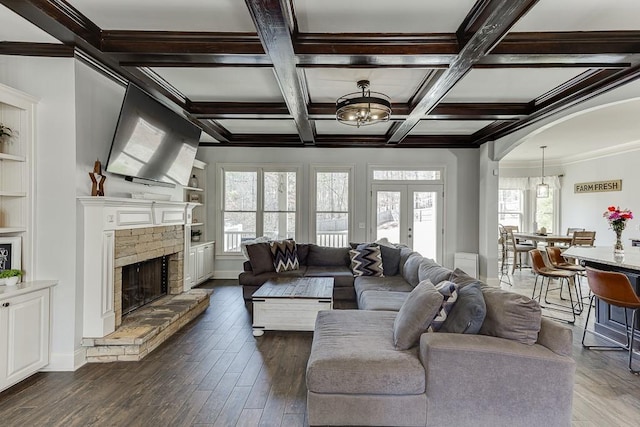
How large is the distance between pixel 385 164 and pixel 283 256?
295cm

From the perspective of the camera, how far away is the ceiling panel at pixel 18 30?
2.42m

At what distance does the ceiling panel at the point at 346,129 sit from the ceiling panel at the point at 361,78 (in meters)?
1.24

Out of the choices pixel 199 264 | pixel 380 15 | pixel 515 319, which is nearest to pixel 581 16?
pixel 380 15

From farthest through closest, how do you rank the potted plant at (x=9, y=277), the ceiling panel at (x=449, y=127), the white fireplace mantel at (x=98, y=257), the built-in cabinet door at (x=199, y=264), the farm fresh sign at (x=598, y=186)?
the farm fresh sign at (x=598, y=186) < the built-in cabinet door at (x=199, y=264) < the ceiling panel at (x=449, y=127) < the white fireplace mantel at (x=98, y=257) < the potted plant at (x=9, y=277)

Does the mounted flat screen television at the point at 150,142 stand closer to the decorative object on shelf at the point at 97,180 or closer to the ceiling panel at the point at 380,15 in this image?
the decorative object on shelf at the point at 97,180

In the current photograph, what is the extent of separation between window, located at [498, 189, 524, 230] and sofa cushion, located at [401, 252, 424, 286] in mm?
6067

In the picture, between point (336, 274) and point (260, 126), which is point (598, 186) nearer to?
point (336, 274)

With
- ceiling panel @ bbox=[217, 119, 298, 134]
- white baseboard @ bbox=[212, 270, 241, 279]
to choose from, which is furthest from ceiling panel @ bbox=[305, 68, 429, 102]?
white baseboard @ bbox=[212, 270, 241, 279]

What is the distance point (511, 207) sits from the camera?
9.40 meters

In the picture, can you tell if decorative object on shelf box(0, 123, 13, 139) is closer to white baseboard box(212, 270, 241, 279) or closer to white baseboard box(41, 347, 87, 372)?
white baseboard box(41, 347, 87, 372)

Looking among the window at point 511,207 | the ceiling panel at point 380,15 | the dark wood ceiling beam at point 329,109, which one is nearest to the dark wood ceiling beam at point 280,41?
the ceiling panel at point 380,15

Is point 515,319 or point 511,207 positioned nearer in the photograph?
point 515,319

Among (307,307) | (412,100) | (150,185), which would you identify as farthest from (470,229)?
(150,185)

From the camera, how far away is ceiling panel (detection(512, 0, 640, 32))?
2.33 meters
